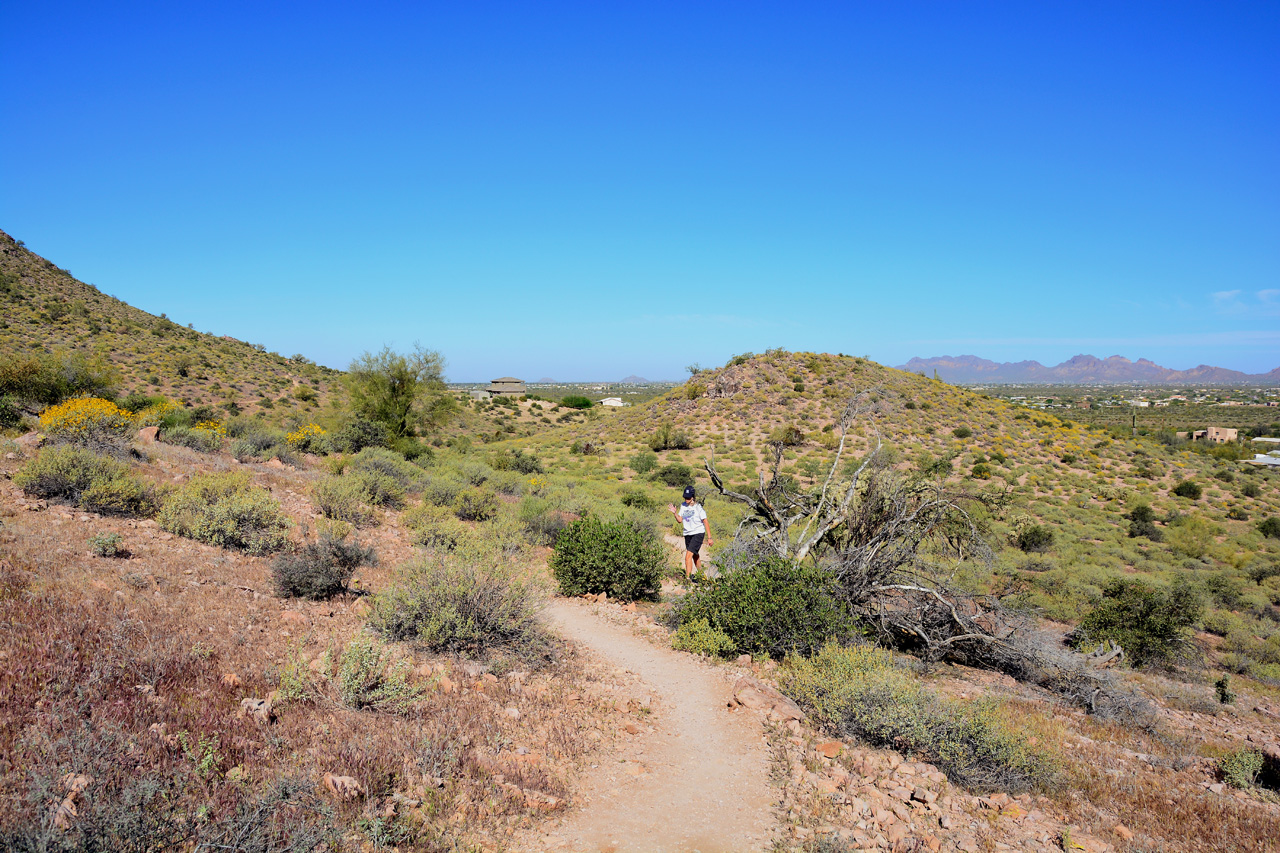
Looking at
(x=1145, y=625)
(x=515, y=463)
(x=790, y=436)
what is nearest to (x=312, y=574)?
(x=1145, y=625)

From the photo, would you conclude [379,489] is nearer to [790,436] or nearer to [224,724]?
[224,724]

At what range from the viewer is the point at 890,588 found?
8227mm

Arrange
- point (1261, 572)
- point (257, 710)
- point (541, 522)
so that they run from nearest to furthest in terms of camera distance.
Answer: point (257, 710) < point (541, 522) < point (1261, 572)

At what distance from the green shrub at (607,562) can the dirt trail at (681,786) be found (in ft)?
9.78

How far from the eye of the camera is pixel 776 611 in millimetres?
7402

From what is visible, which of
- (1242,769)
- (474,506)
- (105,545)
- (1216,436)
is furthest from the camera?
(1216,436)

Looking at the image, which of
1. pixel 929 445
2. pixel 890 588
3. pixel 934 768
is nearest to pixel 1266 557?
pixel 929 445

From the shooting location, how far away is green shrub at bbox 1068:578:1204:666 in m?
10.6

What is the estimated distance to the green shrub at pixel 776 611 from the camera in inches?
290

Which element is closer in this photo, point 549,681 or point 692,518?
point 549,681

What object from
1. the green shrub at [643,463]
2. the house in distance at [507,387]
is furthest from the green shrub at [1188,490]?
the house in distance at [507,387]

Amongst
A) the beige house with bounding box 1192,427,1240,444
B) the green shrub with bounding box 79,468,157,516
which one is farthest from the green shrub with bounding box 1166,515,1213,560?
the beige house with bounding box 1192,427,1240,444

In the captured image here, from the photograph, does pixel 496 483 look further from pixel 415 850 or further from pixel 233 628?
pixel 415 850

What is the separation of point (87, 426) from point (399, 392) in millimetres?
14680
